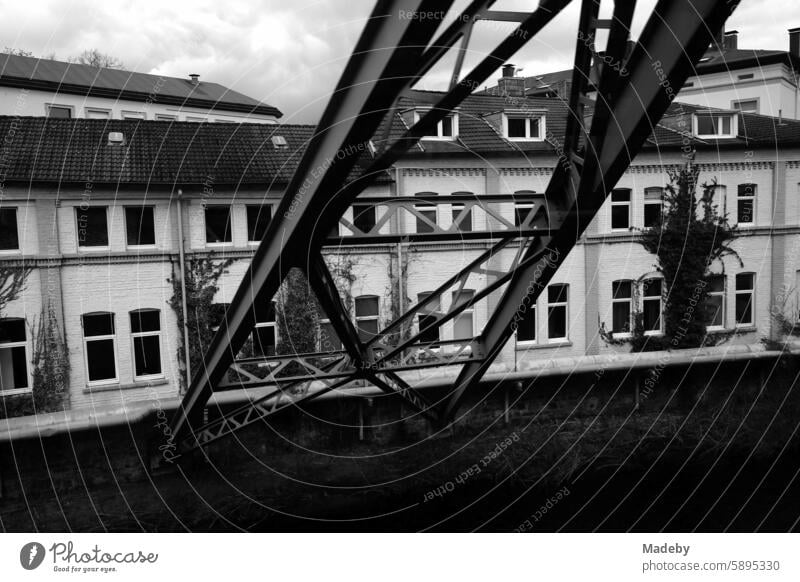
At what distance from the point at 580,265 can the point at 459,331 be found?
2191mm

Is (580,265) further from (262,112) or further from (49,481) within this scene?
(49,481)

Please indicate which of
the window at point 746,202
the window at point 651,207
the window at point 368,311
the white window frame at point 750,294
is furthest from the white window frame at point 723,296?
the window at point 368,311

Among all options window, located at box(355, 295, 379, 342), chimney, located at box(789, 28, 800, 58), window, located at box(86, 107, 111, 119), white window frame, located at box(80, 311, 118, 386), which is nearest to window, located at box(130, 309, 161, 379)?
white window frame, located at box(80, 311, 118, 386)

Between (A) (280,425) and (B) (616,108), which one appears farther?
(A) (280,425)

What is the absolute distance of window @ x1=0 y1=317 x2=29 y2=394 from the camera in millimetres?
8055

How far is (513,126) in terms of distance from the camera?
1058 centimetres

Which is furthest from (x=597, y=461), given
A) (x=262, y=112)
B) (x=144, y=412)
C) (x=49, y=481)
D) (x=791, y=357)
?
(x=262, y=112)

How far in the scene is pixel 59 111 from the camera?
920 cm

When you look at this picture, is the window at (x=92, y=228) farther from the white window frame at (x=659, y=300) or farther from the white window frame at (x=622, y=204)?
the white window frame at (x=659, y=300)

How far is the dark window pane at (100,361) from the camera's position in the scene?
27.7ft

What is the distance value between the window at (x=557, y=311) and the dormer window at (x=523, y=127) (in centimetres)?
231

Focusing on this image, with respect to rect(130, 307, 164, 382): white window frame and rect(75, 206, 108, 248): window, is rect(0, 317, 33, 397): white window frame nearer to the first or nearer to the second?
rect(130, 307, 164, 382): white window frame

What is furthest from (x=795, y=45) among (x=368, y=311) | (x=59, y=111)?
(x=59, y=111)

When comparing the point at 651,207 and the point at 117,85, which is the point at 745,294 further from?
the point at 117,85
